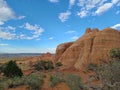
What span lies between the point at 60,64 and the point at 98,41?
10.5 metres

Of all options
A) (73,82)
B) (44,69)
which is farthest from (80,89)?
(44,69)

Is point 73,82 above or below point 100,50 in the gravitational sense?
below

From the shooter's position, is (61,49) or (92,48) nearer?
(92,48)

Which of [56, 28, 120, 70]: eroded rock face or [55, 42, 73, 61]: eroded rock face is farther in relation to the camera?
[55, 42, 73, 61]: eroded rock face

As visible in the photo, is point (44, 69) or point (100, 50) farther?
point (44, 69)

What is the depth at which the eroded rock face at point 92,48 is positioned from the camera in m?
46.4

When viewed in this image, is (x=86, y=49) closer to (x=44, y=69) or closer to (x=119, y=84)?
(x=44, y=69)

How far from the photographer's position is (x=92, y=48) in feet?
161

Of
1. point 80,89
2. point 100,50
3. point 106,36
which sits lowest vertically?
point 80,89

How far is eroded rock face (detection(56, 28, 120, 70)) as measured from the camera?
152 ft

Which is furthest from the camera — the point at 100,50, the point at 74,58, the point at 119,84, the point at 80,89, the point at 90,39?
the point at 74,58

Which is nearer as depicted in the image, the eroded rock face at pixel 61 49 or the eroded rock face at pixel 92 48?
the eroded rock face at pixel 92 48

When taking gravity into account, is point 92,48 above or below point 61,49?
below

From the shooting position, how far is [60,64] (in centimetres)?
5125
